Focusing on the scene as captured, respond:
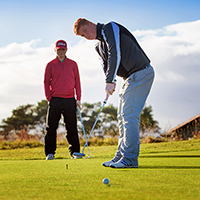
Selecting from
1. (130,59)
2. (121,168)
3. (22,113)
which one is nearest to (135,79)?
(130,59)

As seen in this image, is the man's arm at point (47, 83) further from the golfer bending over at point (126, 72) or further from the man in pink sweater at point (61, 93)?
the golfer bending over at point (126, 72)

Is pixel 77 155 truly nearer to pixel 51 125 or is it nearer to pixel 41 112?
pixel 51 125

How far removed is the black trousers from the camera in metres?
6.51

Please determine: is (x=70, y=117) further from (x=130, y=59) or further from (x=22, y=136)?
(x=22, y=136)

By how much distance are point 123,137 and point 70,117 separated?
8.51 feet

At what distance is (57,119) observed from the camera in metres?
6.67

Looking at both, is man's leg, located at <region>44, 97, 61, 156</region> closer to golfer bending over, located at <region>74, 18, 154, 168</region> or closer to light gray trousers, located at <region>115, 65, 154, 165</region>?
golfer bending over, located at <region>74, 18, 154, 168</region>

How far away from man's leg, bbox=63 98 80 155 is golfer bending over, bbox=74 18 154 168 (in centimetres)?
247

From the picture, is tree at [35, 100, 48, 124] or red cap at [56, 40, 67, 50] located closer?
red cap at [56, 40, 67, 50]

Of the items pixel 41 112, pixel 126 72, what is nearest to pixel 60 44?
pixel 126 72

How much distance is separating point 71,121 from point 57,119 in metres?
0.30

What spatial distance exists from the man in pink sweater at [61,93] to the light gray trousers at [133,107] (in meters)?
2.61

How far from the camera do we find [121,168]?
376cm

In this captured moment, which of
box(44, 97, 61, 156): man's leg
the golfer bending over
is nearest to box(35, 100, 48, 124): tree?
box(44, 97, 61, 156): man's leg
